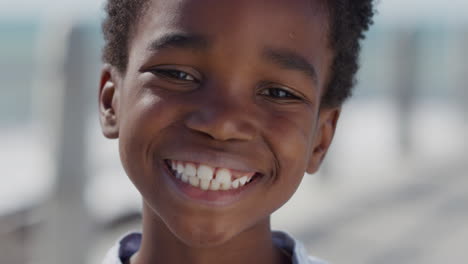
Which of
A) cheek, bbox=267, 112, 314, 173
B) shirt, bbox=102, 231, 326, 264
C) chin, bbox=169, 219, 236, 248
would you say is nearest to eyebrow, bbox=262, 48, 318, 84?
cheek, bbox=267, 112, 314, 173

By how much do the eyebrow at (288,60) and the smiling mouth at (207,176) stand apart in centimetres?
25

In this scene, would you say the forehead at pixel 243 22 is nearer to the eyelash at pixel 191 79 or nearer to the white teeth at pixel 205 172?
the eyelash at pixel 191 79

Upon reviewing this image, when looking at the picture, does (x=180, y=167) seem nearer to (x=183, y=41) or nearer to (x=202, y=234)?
(x=202, y=234)

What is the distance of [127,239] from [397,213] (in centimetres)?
377

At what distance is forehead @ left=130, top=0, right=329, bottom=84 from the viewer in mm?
1675

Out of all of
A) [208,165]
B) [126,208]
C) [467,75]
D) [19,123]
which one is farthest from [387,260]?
[19,123]

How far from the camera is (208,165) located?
1.70m

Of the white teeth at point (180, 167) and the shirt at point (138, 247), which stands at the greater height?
the white teeth at point (180, 167)

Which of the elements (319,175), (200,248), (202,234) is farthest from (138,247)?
(319,175)

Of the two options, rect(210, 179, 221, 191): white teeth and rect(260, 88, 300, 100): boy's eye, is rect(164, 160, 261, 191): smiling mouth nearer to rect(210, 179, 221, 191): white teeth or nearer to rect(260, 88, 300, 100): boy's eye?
rect(210, 179, 221, 191): white teeth

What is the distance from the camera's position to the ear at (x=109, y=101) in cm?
199

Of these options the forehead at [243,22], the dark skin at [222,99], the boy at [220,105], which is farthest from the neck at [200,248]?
the forehead at [243,22]

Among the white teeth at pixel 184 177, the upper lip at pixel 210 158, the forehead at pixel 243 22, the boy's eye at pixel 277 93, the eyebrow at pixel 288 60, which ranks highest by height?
the forehead at pixel 243 22

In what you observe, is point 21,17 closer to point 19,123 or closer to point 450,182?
point 19,123
